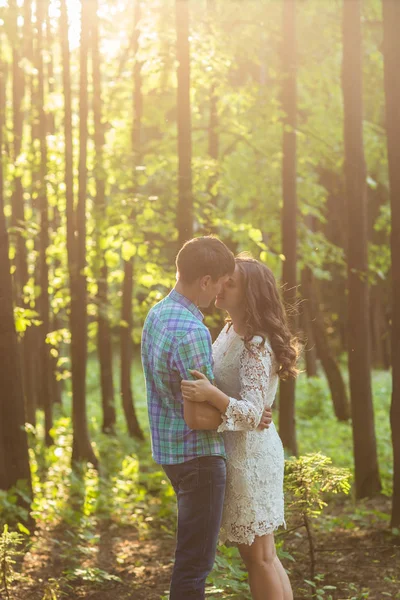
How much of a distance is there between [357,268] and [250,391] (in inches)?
221

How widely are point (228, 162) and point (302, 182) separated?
1.66 metres

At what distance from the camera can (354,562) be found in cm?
732

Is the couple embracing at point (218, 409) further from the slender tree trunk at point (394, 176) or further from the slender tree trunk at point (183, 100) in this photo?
the slender tree trunk at point (183, 100)

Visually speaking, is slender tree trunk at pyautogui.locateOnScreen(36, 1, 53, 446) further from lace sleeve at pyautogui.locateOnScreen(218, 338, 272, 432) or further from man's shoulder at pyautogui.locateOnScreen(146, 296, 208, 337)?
lace sleeve at pyautogui.locateOnScreen(218, 338, 272, 432)

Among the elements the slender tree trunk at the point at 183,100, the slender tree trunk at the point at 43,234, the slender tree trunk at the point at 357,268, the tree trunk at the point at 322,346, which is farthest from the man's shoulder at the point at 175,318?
the tree trunk at the point at 322,346

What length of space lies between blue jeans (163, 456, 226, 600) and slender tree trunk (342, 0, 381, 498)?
18.8ft

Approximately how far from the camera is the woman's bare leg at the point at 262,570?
4559 mm

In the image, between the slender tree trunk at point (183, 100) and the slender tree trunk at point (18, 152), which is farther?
the slender tree trunk at point (18, 152)

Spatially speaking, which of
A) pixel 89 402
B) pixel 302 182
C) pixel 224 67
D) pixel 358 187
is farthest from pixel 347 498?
pixel 89 402

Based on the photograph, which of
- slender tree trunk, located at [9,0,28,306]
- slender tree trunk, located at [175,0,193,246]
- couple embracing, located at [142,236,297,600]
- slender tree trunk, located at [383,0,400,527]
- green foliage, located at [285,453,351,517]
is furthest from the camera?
slender tree trunk, located at [9,0,28,306]

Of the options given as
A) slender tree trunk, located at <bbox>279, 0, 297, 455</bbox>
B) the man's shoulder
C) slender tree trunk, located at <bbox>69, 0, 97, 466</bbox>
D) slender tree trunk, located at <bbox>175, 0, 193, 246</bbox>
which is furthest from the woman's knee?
slender tree trunk, located at <bbox>69, 0, 97, 466</bbox>

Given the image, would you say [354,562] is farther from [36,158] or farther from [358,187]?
[36,158]

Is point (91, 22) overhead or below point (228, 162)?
overhead

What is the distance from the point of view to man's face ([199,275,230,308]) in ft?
14.3
